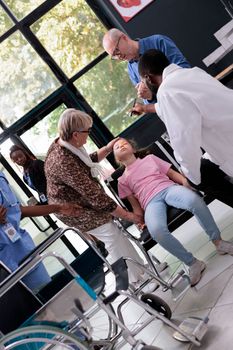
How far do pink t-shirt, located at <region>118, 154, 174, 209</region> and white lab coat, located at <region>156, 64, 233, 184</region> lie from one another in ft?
2.60

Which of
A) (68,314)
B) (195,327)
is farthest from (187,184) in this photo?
(68,314)

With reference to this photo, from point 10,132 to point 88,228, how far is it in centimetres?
270

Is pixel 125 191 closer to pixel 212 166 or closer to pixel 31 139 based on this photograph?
pixel 212 166

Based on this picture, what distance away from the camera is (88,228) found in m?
2.80

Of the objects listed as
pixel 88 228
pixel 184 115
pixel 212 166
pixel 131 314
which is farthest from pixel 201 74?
pixel 131 314

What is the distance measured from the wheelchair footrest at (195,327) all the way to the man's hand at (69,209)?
0.86 metres

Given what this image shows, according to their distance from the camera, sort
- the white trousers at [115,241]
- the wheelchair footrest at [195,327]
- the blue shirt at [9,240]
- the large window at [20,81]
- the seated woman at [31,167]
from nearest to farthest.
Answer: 1. the wheelchair footrest at [195,327]
2. the blue shirt at [9,240]
3. the white trousers at [115,241]
4. the seated woman at [31,167]
5. the large window at [20,81]

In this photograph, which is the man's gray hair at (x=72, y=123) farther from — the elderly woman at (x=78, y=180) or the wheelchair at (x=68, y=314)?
the wheelchair at (x=68, y=314)

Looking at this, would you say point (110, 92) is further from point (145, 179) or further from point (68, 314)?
point (68, 314)

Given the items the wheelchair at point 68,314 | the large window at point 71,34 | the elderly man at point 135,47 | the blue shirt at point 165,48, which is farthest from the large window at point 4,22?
the wheelchair at point 68,314

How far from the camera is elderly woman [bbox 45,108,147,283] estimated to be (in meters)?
2.64

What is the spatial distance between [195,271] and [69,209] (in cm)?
88

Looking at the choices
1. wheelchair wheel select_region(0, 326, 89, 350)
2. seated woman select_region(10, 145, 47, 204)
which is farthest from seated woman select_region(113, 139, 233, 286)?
seated woman select_region(10, 145, 47, 204)

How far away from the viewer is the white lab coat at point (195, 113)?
87.7 inches
